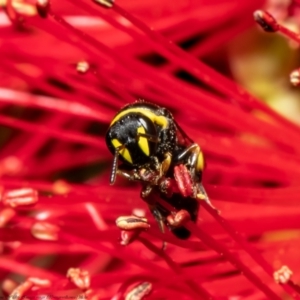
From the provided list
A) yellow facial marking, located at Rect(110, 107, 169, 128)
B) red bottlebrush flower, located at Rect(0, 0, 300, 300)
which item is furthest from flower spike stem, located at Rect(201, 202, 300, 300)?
yellow facial marking, located at Rect(110, 107, 169, 128)

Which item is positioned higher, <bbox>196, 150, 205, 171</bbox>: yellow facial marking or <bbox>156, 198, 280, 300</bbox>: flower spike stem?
<bbox>196, 150, 205, 171</bbox>: yellow facial marking

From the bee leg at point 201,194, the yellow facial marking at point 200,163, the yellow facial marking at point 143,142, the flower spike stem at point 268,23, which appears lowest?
the bee leg at point 201,194

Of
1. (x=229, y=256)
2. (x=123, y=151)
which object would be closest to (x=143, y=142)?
(x=123, y=151)

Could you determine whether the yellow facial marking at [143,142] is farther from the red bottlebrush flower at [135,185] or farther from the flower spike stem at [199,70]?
the flower spike stem at [199,70]

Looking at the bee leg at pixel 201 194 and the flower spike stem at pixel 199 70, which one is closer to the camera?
the bee leg at pixel 201 194

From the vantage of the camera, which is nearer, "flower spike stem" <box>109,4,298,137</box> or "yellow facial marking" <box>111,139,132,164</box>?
"yellow facial marking" <box>111,139,132,164</box>

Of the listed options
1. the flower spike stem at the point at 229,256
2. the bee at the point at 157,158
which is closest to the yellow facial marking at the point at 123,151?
the bee at the point at 157,158

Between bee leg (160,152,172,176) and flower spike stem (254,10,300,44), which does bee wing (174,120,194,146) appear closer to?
bee leg (160,152,172,176)

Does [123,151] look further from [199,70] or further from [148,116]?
[199,70]
